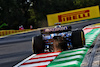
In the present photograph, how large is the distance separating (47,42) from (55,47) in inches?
15.0

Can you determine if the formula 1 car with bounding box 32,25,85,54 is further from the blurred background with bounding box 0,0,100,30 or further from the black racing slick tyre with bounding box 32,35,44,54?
the blurred background with bounding box 0,0,100,30

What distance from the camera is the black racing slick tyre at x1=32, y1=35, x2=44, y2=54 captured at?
763cm

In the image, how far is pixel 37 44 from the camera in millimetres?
7723

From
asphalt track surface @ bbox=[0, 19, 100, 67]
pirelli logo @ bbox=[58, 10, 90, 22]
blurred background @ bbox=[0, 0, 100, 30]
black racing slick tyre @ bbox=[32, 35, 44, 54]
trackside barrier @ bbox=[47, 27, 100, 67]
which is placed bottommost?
asphalt track surface @ bbox=[0, 19, 100, 67]

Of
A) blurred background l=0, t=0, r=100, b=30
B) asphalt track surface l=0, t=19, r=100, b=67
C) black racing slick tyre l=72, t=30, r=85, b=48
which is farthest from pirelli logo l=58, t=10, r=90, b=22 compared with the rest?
black racing slick tyre l=72, t=30, r=85, b=48

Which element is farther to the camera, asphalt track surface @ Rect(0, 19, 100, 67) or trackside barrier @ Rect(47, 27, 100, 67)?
asphalt track surface @ Rect(0, 19, 100, 67)

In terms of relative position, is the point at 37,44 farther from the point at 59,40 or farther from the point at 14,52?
Result: the point at 14,52

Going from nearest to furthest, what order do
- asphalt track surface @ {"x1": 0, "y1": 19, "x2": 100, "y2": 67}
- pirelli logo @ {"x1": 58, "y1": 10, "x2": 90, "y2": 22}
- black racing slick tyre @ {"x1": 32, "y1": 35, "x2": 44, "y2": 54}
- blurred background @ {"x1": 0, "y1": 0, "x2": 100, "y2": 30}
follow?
asphalt track surface @ {"x1": 0, "y1": 19, "x2": 100, "y2": 67}, black racing slick tyre @ {"x1": 32, "y1": 35, "x2": 44, "y2": 54}, pirelli logo @ {"x1": 58, "y1": 10, "x2": 90, "y2": 22}, blurred background @ {"x1": 0, "y1": 0, "x2": 100, "y2": 30}

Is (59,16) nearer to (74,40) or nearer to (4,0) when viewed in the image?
(4,0)

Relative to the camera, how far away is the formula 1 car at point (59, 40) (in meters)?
7.52

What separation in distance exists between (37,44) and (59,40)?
905 millimetres

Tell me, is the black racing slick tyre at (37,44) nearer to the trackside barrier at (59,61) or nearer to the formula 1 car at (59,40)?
the formula 1 car at (59,40)

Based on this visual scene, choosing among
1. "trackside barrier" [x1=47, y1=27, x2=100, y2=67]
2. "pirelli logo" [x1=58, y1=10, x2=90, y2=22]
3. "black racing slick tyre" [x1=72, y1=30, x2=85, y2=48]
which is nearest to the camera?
"trackside barrier" [x1=47, y1=27, x2=100, y2=67]

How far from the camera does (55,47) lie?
305 inches
